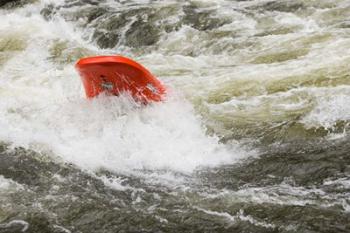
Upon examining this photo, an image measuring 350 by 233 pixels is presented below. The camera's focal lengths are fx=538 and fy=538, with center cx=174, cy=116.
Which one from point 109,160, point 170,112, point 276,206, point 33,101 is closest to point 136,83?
point 170,112

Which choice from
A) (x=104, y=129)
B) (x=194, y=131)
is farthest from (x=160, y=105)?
(x=104, y=129)

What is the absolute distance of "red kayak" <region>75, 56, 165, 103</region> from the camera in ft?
17.3

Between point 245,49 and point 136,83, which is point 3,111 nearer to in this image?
point 136,83

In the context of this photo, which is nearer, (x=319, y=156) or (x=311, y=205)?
(x=311, y=205)

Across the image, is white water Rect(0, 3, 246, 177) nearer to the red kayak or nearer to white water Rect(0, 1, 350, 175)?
→ white water Rect(0, 1, 350, 175)

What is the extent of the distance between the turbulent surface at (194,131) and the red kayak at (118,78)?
128 mm

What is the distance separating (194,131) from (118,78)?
93 cm

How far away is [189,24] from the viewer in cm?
885

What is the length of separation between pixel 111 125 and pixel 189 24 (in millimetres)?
3755

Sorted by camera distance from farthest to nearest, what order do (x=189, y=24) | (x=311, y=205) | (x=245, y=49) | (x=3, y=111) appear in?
(x=189, y=24) < (x=245, y=49) < (x=3, y=111) < (x=311, y=205)

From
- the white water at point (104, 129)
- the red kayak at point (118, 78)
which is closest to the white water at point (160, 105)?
the white water at point (104, 129)

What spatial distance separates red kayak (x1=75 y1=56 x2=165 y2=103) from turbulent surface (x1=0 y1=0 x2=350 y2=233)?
0.42ft

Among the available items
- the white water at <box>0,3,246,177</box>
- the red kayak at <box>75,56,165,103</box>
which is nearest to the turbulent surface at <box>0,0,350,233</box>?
the white water at <box>0,3,246,177</box>

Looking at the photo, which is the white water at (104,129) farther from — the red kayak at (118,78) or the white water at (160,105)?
the red kayak at (118,78)
